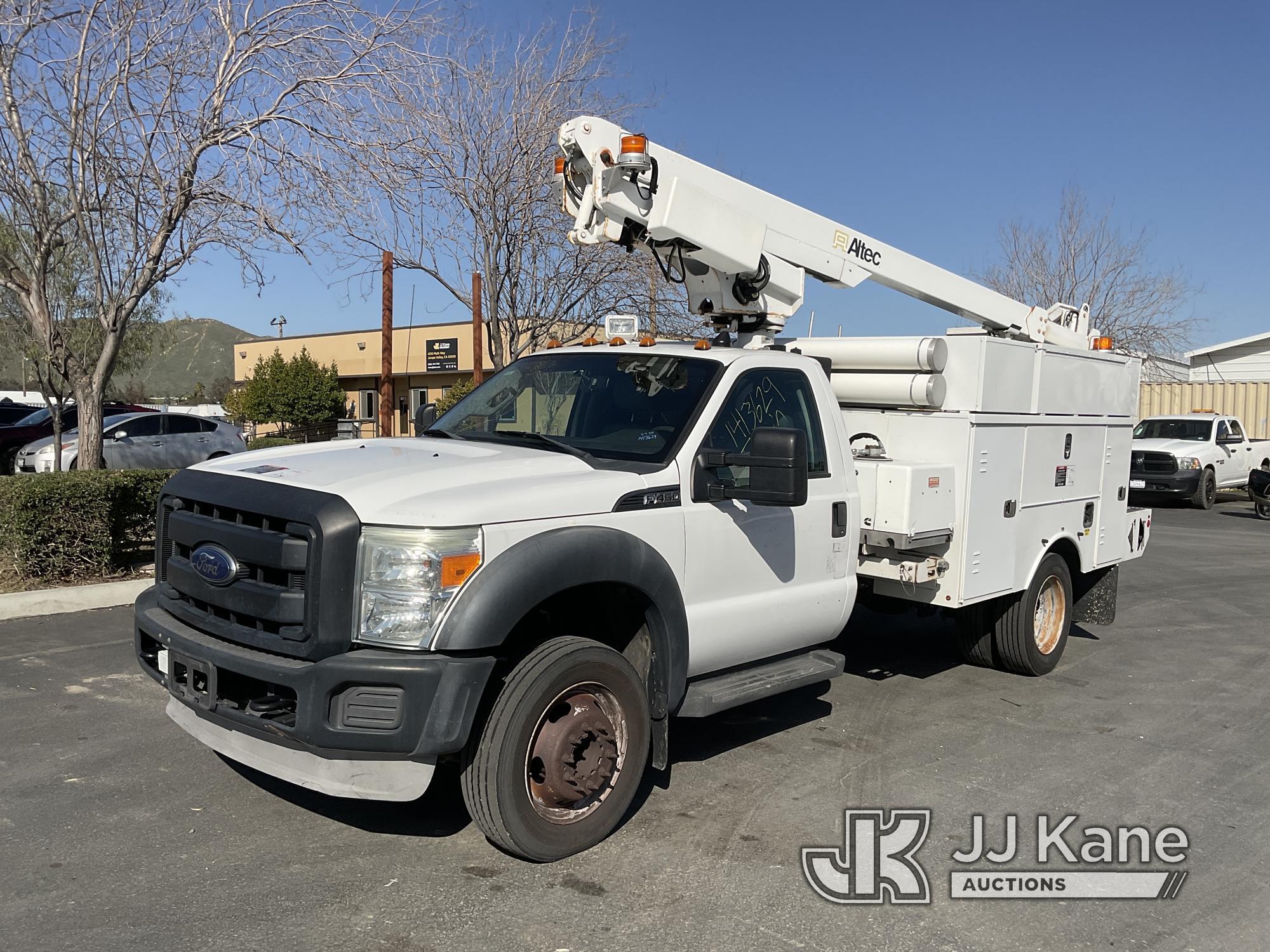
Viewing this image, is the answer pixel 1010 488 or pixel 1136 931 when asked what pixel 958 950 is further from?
pixel 1010 488

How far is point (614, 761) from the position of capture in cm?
429

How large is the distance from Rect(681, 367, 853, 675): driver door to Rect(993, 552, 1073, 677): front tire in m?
1.97

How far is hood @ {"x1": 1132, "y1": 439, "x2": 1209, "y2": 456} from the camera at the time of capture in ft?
68.0

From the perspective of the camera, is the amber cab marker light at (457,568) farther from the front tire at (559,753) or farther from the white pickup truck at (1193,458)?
the white pickup truck at (1193,458)

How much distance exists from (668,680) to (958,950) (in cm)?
153

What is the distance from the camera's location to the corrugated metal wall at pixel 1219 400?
28516 millimetres

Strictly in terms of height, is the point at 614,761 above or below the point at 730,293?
below

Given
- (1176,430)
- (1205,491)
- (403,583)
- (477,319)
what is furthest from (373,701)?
(1176,430)

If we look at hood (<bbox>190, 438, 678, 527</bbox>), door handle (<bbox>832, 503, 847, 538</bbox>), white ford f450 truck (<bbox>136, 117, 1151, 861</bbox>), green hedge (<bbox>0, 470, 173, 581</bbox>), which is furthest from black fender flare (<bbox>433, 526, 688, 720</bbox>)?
green hedge (<bbox>0, 470, 173, 581</bbox>)

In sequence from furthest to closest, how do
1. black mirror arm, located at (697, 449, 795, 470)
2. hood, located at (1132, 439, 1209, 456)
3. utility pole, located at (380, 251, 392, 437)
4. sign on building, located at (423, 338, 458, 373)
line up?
sign on building, located at (423, 338, 458, 373) → hood, located at (1132, 439, 1209, 456) → utility pole, located at (380, 251, 392, 437) → black mirror arm, located at (697, 449, 795, 470)

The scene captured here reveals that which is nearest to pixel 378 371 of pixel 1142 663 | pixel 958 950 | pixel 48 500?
pixel 48 500

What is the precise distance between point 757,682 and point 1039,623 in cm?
322

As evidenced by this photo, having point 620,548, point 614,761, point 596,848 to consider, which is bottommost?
point 596,848

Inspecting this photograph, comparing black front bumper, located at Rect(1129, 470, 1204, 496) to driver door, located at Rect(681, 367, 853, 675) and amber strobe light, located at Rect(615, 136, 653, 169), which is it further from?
amber strobe light, located at Rect(615, 136, 653, 169)
